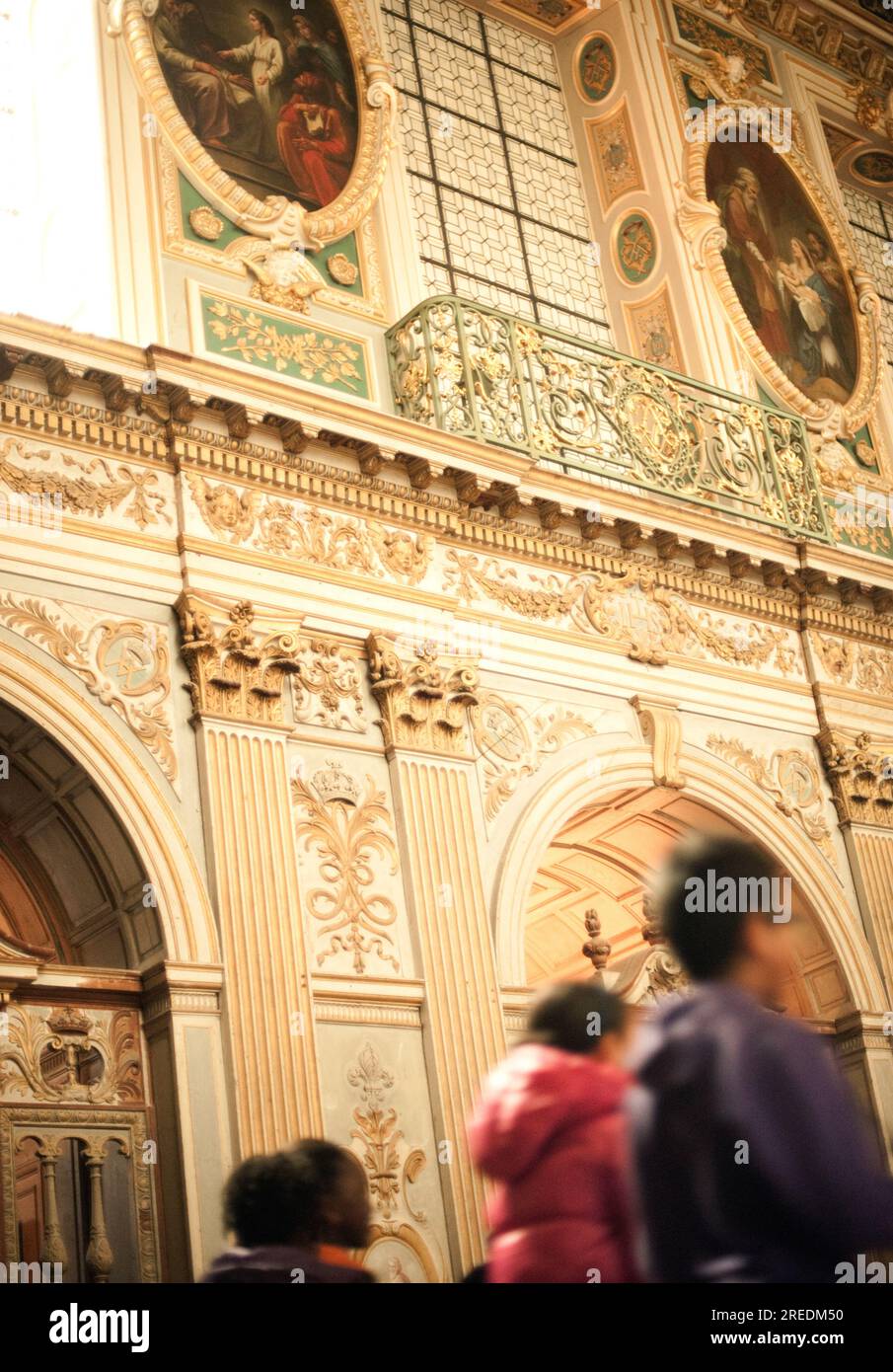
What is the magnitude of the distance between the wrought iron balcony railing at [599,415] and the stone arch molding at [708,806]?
1.86 m

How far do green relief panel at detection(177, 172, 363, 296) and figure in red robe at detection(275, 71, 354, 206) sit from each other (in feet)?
1.07

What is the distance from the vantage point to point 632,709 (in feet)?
37.5

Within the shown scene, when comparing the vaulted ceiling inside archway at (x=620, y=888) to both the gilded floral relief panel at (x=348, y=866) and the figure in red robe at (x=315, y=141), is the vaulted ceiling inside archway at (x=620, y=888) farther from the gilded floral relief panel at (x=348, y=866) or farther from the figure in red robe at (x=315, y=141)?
the figure in red robe at (x=315, y=141)

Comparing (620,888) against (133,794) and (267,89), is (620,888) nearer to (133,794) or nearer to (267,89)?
(133,794)

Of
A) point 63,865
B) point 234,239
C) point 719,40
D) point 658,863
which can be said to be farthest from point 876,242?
point 63,865

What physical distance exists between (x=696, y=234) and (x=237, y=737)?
22.3 feet

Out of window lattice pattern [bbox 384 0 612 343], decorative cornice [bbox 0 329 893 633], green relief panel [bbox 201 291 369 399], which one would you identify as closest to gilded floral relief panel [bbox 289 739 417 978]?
decorative cornice [bbox 0 329 893 633]

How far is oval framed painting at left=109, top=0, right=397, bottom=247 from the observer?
1077 centimetres

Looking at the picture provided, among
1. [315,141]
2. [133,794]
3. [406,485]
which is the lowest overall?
[133,794]

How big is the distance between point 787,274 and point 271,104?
17.5 ft

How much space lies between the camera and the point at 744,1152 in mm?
2586
